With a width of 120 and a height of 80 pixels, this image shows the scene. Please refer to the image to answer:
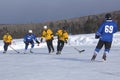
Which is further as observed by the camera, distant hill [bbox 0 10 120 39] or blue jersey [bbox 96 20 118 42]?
distant hill [bbox 0 10 120 39]

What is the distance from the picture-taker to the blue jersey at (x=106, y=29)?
12891 millimetres

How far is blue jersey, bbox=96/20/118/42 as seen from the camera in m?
12.9

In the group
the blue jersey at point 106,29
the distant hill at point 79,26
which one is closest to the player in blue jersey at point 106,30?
the blue jersey at point 106,29

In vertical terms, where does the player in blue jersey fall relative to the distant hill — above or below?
above

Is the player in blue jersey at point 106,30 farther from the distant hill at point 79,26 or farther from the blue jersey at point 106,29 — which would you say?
the distant hill at point 79,26

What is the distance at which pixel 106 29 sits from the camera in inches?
509

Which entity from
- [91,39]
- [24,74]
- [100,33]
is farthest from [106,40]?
[91,39]

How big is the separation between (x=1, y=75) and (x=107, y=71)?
2.68 metres

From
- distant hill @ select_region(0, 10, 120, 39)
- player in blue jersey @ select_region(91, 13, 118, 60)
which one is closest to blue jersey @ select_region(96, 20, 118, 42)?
player in blue jersey @ select_region(91, 13, 118, 60)

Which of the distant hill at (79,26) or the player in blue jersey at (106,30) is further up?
the player in blue jersey at (106,30)

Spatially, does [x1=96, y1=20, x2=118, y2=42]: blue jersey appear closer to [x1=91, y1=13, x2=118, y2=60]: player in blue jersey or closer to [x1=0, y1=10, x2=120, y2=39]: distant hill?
[x1=91, y1=13, x2=118, y2=60]: player in blue jersey

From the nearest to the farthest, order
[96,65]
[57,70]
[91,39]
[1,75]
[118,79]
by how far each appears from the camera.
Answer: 1. [118,79]
2. [1,75]
3. [57,70]
4. [96,65]
5. [91,39]

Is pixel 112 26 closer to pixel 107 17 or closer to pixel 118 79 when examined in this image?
pixel 107 17

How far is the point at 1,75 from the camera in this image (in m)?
10.7
